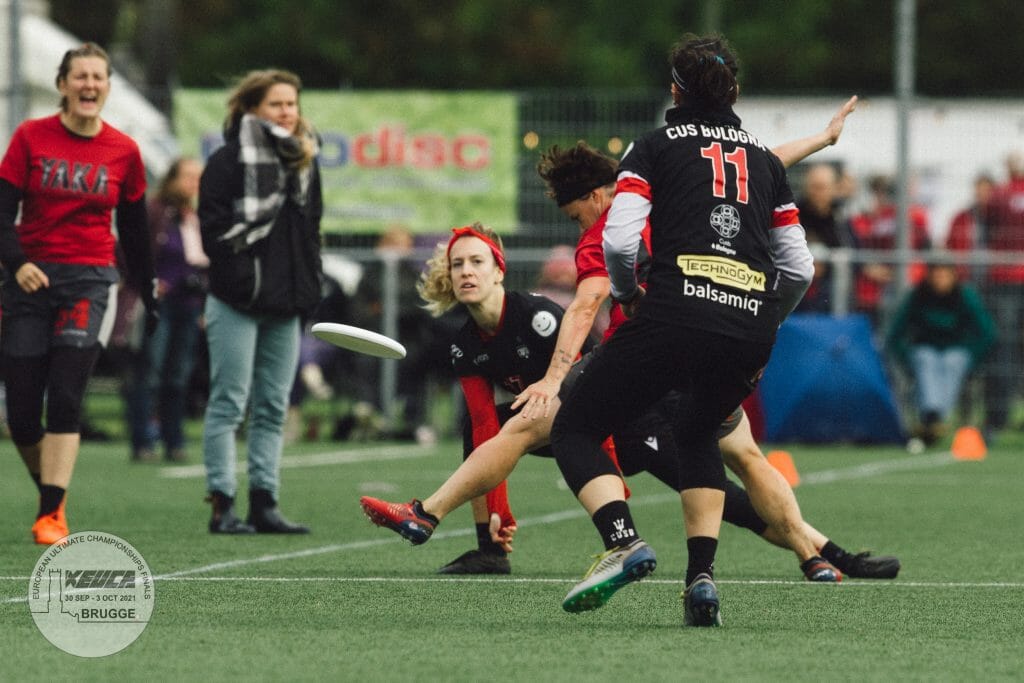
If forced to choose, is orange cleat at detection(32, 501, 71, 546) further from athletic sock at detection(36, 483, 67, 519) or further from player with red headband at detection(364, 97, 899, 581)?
player with red headband at detection(364, 97, 899, 581)

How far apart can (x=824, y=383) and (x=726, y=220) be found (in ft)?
34.5

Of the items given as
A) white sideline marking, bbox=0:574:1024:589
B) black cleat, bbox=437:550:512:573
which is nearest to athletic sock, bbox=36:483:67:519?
white sideline marking, bbox=0:574:1024:589

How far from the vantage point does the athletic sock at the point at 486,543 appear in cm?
810

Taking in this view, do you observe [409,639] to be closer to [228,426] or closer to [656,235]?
[656,235]

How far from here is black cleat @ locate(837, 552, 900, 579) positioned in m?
7.89

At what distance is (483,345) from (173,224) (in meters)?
7.22

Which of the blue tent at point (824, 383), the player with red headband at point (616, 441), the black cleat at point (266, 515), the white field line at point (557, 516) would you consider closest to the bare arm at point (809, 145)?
the player with red headband at point (616, 441)

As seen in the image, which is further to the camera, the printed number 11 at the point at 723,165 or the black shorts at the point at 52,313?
the black shorts at the point at 52,313

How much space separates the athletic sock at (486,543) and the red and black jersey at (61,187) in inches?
83.1

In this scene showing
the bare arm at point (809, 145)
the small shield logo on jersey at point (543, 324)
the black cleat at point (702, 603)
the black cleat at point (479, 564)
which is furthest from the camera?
the black cleat at point (479, 564)

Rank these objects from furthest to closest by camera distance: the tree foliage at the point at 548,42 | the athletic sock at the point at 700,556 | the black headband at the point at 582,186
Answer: the tree foliage at the point at 548,42 < the black headband at the point at 582,186 < the athletic sock at the point at 700,556

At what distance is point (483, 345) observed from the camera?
311 inches

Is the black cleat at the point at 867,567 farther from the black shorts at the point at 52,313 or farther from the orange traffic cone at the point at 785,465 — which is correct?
the orange traffic cone at the point at 785,465

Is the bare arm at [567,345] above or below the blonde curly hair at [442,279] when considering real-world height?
below
